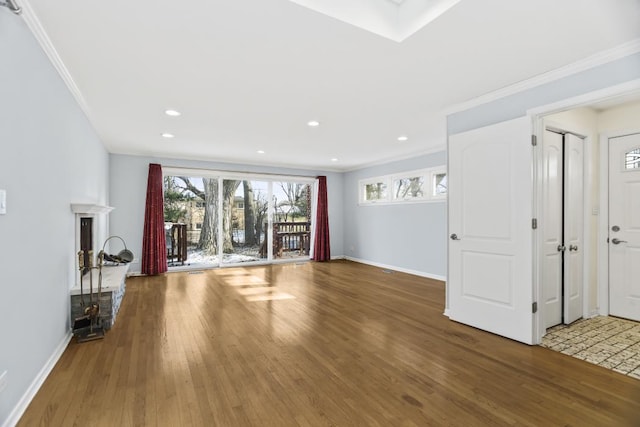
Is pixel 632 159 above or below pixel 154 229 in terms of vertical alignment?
above

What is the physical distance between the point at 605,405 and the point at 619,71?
237cm

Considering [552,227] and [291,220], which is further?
[291,220]

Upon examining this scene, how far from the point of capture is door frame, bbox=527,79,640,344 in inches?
94.5

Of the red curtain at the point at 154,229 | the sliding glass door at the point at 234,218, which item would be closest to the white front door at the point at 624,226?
the sliding glass door at the point at 234,218

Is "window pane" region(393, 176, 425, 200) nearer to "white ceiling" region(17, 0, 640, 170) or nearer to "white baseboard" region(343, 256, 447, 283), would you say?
"white baseboard" region(343, 256, 447, 283)

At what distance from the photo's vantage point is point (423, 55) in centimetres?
234

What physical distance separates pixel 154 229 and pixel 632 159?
724cm

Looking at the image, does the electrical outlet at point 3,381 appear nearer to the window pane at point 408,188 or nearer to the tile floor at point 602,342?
the tile floor at point 602,342

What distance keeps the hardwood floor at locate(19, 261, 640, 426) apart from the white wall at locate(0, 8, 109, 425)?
0.28 metres

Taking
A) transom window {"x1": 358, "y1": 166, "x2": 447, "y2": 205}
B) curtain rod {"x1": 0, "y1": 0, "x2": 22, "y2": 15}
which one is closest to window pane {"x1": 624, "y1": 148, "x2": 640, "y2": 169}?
transom window {"x1": 358, "y1": 166, "x2": 447, "y2": 205}

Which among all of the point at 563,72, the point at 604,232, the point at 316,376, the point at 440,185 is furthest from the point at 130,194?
the point at 604,232

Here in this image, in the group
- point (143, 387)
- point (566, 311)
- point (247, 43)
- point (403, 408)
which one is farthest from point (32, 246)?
point (566, 311)

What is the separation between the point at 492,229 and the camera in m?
3.03

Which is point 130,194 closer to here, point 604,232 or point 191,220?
point 191,220
